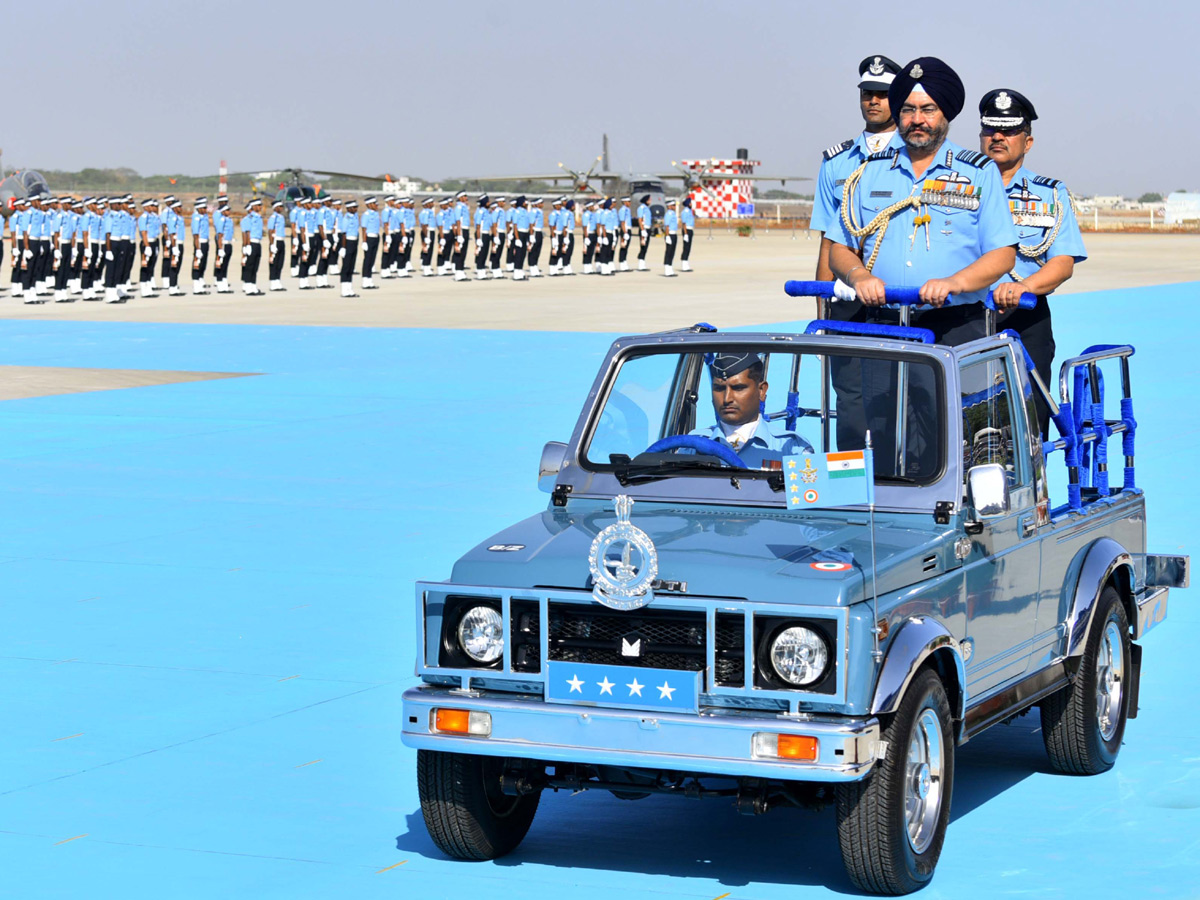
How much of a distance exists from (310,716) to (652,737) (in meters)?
2.56

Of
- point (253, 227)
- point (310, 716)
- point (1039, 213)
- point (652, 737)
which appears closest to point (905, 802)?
point (652, 737)

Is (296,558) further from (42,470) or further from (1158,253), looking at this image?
(1158,253)

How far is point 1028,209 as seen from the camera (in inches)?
344

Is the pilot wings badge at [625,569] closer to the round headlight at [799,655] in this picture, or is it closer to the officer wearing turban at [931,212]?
the round headlight at [799,655]

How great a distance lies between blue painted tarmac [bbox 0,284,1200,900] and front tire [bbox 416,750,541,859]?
7 centimetres

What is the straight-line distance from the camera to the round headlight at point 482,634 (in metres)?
5.18

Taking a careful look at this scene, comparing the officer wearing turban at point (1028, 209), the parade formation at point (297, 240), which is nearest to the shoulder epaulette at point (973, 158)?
the officer wearing turban at point (1028, 209)

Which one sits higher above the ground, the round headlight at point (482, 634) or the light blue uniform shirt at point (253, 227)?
the light blue uniform shirt at point (253, 227)

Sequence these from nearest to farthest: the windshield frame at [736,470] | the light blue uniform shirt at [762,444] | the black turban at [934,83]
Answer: the windshield frame at [736,470], the light blue uniform shirt at [762,444], the black turban at [934,83]

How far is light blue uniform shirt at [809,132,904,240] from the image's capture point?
336 inches

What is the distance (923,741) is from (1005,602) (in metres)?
0.78

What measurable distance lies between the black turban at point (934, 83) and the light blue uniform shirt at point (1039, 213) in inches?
63.6

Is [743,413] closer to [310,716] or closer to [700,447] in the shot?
[700,447]

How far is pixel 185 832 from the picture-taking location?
5.68 meters
